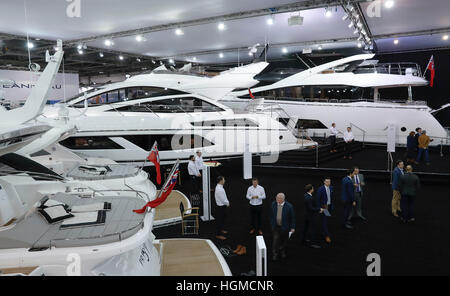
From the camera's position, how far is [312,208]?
16.8 feet

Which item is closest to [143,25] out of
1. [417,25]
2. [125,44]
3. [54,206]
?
[125,44]

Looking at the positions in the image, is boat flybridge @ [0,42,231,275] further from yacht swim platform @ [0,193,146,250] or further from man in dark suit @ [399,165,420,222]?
man in dark suit @ [399,165,420,222]

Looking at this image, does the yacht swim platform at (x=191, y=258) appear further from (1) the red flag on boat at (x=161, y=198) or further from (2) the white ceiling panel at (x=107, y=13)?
(2) the white ceiling panel at (x=107, y=13)

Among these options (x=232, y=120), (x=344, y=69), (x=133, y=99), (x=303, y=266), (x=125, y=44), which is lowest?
(x=303, y=266)

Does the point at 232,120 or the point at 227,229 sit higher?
the point at 232,120

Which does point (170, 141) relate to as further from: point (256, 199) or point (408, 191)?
point (408, 191)

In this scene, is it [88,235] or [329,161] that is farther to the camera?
[329,161]

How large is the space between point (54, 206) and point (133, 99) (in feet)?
26.7

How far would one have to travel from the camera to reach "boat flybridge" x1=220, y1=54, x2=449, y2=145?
14078 mm

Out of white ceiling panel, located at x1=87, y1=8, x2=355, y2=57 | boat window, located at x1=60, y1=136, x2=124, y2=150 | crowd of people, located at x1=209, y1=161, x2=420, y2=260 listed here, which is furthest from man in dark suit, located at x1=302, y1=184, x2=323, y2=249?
white ceiling panel, located at x1=87, y1=8, x2=355, y2=57

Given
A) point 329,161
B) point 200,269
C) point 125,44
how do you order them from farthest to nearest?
point 125,44
point 329,161
point 200,269

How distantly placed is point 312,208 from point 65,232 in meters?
3.79

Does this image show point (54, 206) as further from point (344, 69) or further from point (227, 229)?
point (344, 69)
